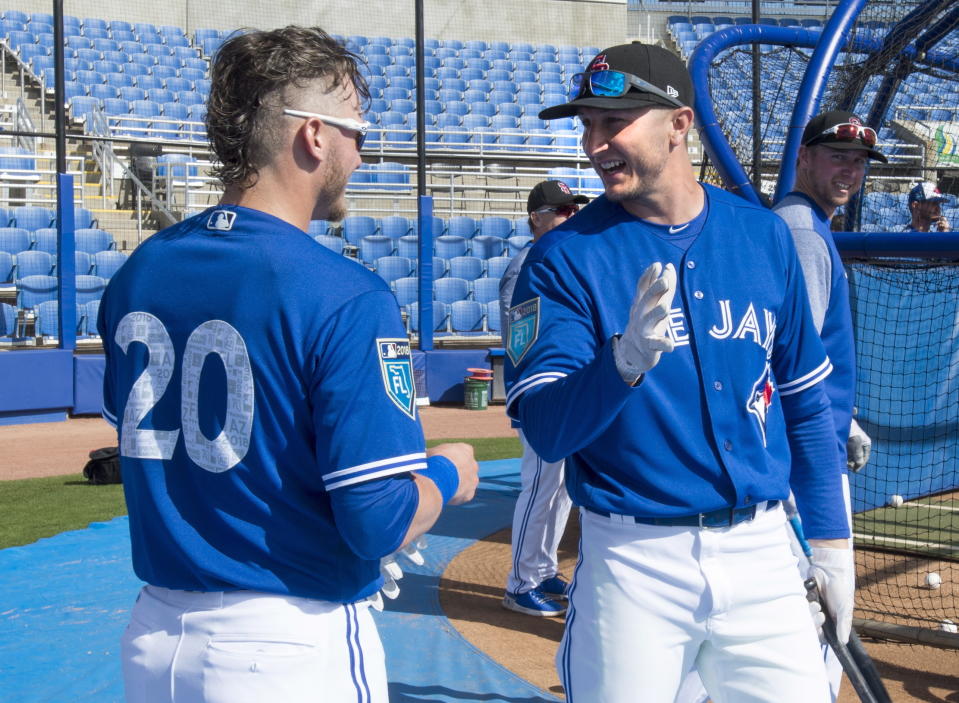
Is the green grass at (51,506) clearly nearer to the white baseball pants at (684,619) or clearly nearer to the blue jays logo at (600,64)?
the white baseball pants at (684,619)

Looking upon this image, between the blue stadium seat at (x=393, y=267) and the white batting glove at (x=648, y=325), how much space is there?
38.9 ft

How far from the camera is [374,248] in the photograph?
14078 mm

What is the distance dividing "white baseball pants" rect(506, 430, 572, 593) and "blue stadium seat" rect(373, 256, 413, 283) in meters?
9.03

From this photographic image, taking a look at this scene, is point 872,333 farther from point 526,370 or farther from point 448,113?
point 448,113

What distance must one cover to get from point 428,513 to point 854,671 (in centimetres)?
170

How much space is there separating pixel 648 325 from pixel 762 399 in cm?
61

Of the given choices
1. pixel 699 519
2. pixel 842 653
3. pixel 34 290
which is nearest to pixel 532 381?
pixel 699 519

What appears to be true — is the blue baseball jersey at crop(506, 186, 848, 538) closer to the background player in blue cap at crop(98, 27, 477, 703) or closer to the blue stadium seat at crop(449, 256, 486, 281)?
the background player in blue cap at crop(98, 27, 477, 703)

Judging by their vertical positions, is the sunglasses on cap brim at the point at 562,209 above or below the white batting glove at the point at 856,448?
above

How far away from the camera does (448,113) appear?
63.8 ft

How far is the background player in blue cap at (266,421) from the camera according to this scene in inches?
61.4

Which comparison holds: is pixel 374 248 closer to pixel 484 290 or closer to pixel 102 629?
pixel 484 290

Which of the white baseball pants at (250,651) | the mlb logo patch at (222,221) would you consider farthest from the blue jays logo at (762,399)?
the mlb logo patch at (222,221)

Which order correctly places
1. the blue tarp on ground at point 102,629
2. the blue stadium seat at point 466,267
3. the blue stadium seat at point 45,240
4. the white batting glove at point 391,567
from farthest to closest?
the blue stadium seat at point 466,267 → the blue stadium seat at point 45,240 → the blue tarp on ground at point 102,629 → the white batting glove at point 391,567
